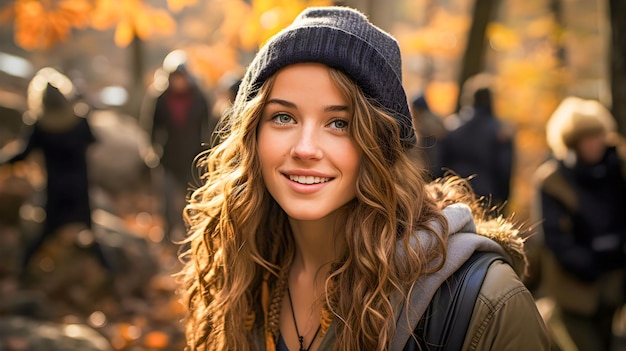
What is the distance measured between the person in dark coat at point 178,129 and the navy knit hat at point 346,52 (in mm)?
6612

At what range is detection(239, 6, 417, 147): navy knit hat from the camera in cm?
222

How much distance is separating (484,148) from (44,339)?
497 cm

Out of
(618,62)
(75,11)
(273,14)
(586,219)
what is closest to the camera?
(586,219)

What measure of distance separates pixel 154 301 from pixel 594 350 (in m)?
4.21

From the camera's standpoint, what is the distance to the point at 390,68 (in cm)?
230

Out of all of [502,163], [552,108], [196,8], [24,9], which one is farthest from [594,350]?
[196,8]

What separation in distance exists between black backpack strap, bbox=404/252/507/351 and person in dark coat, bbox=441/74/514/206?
594 centimetres

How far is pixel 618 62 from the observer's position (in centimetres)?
700

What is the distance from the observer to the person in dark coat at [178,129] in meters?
8.85

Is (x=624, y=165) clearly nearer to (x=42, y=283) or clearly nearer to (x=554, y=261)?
(x=554, y=261)

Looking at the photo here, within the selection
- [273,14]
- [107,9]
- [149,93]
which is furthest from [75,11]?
[149,93]

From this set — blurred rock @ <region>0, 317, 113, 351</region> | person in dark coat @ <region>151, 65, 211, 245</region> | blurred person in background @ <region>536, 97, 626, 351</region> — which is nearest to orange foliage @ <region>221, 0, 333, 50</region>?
person in dark coat @ <region>151, 65, 211, 245</region>

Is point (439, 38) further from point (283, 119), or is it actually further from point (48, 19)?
point (283, 119)

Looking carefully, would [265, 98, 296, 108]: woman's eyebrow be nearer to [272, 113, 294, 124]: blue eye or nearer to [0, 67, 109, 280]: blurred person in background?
[272, 113, 294, 124]: blue eye
